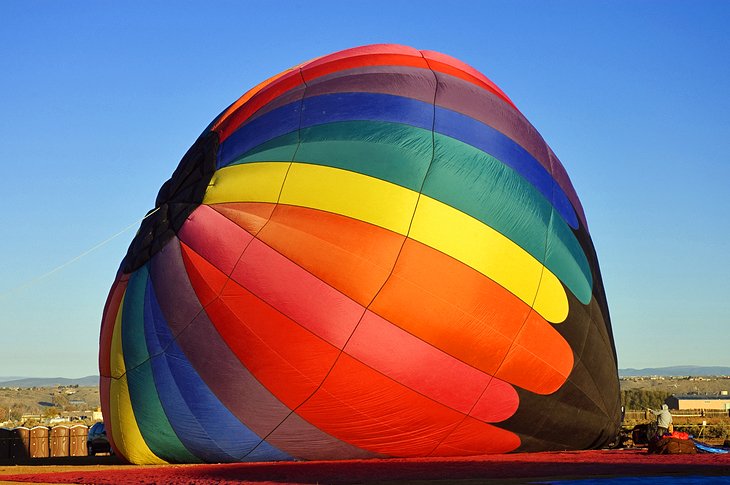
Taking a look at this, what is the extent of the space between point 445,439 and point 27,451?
14542mm

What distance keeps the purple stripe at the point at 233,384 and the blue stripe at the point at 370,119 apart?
8.49 ft

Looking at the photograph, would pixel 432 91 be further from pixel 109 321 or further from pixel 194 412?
pixel 109 321

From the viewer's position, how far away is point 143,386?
17.7 meters

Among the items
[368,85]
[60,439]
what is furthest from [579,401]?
[60,439]

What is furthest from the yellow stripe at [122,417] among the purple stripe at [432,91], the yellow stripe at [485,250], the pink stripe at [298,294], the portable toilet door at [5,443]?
the portable toilet door at [5,443]

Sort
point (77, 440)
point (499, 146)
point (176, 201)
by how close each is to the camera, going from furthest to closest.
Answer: point (77, 440) < point (499, 146) < point (176, 201)

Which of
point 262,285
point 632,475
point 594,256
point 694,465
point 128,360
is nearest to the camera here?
point 632,475

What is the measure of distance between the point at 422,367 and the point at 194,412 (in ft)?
12.3

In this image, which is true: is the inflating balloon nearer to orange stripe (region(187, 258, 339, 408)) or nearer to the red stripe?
orange stripe (region(187, 258, 339, 408))

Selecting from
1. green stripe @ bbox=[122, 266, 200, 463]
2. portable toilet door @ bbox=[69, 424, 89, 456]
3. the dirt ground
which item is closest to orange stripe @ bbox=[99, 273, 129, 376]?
green stripe @ bbox=[122, 266, 200, 463]

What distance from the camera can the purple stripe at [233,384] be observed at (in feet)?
54.7

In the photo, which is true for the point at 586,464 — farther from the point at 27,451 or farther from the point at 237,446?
the point at 27,451

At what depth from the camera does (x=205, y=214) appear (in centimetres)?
1734

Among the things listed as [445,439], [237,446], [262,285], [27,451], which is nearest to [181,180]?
[262,285]
